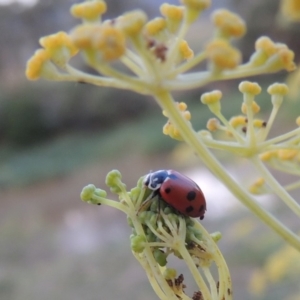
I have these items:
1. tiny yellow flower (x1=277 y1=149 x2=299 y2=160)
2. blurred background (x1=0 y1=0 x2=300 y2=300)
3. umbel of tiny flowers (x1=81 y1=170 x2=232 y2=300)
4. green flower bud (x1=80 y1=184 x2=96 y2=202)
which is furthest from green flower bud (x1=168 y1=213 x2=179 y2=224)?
blurred background (x1=0 y1=0 x2=300 y2=300)

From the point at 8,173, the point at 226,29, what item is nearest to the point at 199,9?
the point at 226,29

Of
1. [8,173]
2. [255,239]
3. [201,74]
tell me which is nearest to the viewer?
[201,74]

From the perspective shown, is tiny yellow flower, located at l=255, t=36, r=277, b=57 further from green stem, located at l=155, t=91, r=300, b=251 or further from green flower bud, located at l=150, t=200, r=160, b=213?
green flower bud, located at l=150, t=200, r=160, b=213

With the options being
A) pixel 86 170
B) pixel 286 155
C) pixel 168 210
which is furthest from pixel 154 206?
pixel 86 170

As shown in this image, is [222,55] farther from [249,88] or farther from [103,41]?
[249,88]

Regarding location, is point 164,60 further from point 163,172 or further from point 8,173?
point 8,173

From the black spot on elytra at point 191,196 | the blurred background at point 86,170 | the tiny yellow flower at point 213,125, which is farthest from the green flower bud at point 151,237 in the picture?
the blurred background at point 86,170

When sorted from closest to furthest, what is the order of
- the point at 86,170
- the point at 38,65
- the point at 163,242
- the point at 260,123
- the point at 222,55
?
1. the point at 222,55
2. the point at 38,65
3. the point at 163,242
4. the point at 260,123
5. the point at 86,170
